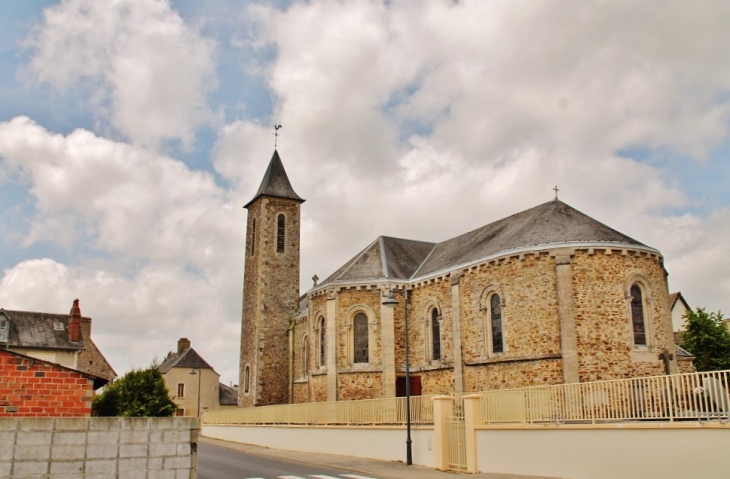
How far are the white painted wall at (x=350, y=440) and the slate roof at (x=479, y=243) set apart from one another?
7644 millimetres

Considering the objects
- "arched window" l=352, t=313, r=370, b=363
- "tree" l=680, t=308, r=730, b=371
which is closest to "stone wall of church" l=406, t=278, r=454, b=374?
"arched window" l=352, t=313, r=370, b=363

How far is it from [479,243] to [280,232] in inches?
638

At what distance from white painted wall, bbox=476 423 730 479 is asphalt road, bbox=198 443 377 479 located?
12.2 feet

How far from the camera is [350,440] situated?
24.6 meters

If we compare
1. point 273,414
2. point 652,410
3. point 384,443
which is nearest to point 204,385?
point 273,414

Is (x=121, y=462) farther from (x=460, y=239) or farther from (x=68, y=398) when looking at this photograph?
(x=460, y=239)

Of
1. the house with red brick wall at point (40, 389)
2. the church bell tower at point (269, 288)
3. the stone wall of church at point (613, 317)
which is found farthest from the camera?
the church bell tower at point (269, 288)

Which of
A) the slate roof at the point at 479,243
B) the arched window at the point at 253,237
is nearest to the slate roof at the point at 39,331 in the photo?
the arched window at the point at 253,237

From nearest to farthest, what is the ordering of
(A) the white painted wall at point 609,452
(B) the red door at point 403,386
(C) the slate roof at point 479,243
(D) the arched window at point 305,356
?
(A) the white painted wall at point 609,452 → (C) the slate roof at point 479,243 → (B) the red door at point 403,386 → (D) the arched window at point 305,356

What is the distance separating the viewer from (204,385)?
2259 inches

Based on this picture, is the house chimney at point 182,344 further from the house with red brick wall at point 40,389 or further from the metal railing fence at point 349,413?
the house with red brick wall at point 40,389

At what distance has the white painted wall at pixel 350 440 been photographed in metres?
20.4

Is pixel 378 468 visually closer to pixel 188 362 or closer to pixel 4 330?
pixel 4 330

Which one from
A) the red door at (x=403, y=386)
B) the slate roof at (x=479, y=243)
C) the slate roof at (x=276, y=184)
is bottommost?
the red door at (x=403, y=386)
